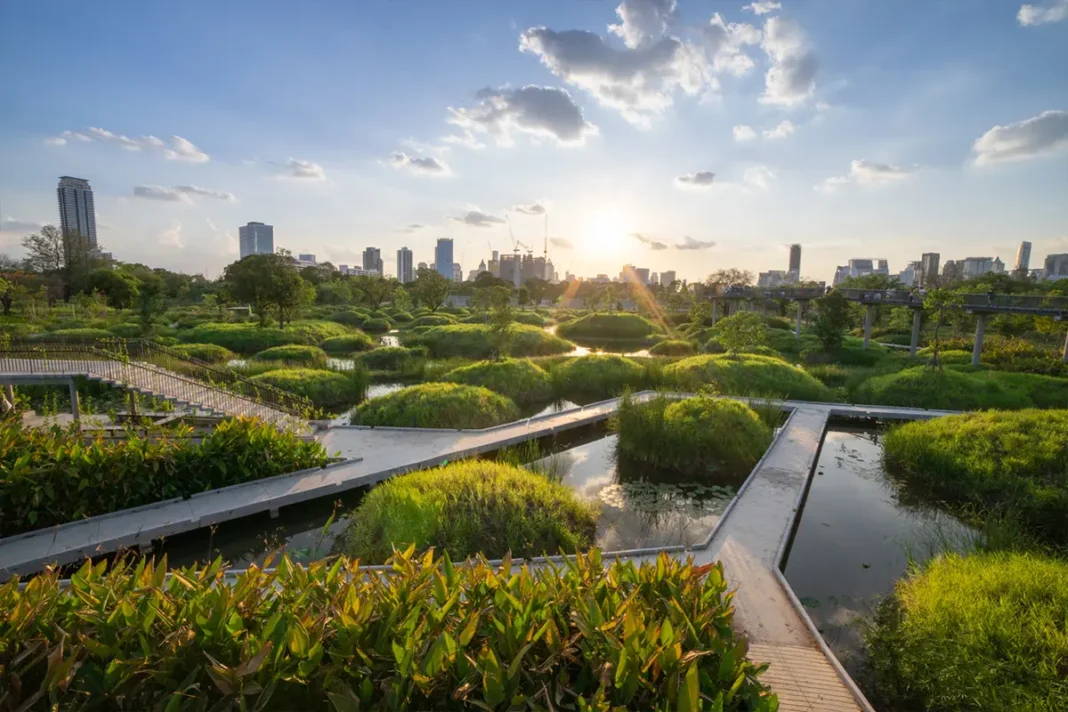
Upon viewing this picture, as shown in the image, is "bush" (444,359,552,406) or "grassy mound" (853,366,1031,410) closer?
"grassy mound" (853,366,1031,410)

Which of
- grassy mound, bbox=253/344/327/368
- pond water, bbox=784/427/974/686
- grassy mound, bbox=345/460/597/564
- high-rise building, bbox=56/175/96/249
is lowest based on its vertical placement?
pond water, bbox=784/427/974/686

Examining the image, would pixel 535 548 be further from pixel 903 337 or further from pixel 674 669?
pixel 903 337

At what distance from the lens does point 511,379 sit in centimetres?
1766

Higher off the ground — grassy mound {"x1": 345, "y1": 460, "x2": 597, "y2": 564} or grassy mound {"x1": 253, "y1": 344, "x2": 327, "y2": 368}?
grassy mound {"x1": 253, "y1": 344, "x2": 327, "y2": 368}

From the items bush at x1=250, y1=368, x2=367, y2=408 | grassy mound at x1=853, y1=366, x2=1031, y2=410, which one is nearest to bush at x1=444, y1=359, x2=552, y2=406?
bush at x1=250, y1=368, x2=367, y2=408

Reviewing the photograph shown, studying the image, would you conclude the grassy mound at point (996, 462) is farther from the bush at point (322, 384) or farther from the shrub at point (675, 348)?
the shrub at point (675, 348)

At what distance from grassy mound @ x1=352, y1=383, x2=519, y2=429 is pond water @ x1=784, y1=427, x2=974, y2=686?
309 inches

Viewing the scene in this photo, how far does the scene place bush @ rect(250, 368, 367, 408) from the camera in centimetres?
1652

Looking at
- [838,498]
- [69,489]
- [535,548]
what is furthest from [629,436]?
[69,489]

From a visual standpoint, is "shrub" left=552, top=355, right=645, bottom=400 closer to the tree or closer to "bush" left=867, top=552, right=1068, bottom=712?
"bush" left=867, top=552, right=1068, bottom=712

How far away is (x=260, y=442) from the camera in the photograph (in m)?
9.01

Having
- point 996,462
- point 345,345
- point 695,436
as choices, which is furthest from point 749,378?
point 345,345

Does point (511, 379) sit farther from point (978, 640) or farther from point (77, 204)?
point (77, 204)

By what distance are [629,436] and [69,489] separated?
10.0 meters
